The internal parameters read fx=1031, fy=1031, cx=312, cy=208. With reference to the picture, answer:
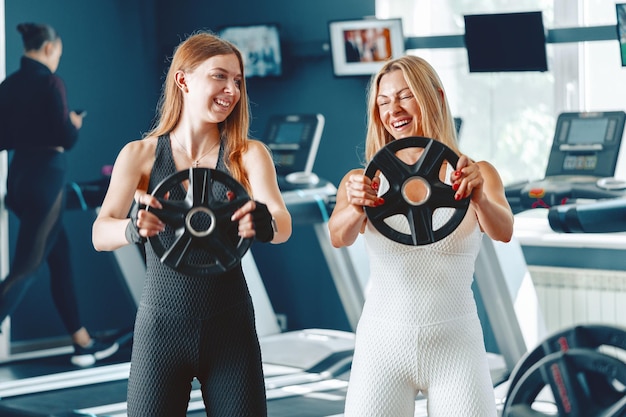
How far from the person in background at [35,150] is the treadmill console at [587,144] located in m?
2.65

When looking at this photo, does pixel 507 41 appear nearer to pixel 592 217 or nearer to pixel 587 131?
pixel 587 131

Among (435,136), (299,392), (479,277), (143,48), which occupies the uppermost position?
(143,48)

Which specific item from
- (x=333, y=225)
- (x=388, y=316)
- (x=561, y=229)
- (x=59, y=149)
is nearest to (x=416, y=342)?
(x=388, y=316)

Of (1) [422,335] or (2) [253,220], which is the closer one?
(2) [253,220]

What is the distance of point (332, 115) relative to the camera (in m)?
6.08

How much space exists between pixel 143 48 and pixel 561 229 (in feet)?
13.3

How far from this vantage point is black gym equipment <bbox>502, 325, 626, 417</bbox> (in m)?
2.97

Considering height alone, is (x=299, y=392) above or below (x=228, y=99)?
below

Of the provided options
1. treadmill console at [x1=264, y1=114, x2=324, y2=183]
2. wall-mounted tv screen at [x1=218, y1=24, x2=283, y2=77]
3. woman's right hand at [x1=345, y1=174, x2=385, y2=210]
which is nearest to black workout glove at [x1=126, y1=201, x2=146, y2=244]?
woman's right hand at [x1=345, y1=174, x2=385, y2=210]

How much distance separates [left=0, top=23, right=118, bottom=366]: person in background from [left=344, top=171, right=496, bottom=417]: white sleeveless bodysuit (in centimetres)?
377

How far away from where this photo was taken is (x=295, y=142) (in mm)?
5520

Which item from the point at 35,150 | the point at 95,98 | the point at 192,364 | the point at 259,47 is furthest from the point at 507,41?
the point at 192,364

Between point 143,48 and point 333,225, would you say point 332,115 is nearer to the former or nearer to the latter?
point 143,48

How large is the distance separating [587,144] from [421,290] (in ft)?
8.32
